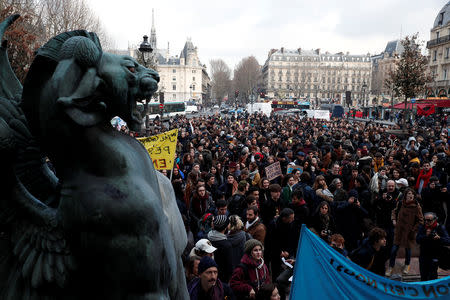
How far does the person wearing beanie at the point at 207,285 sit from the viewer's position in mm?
3682

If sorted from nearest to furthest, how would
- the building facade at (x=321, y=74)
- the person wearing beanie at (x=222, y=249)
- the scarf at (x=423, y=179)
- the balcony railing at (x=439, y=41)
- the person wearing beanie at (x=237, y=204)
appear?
the person wearing beanie at (x=222, y=249), the person wearing beanie at (x=237, y=204), the scarf at (x=423, y=179), the balcony railing at (x=439, y=41), the building facade at (x=321, y=74)

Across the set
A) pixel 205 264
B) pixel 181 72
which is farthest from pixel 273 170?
pixel 181 72

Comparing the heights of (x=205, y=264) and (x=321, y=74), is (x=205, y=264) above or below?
below

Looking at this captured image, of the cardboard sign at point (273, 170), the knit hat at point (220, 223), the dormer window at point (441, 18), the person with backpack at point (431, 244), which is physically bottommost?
the person with backpack at point (431, 244)

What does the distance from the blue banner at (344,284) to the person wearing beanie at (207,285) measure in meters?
0.75

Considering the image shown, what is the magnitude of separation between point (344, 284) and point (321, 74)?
129 m

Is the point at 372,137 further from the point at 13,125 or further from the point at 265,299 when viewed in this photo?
the point at 13,125

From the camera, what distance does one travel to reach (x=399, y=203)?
7.61m

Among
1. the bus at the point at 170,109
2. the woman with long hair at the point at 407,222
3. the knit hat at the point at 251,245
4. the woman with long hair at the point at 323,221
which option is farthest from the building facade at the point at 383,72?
the knit hat at the point at 251,245

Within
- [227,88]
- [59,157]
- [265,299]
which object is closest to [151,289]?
[59,157]

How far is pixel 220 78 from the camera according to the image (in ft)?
416

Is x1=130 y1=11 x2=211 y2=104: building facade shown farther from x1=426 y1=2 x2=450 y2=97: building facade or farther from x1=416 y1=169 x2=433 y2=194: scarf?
x1=416 y1=169 x2=433 y2=194: scarf

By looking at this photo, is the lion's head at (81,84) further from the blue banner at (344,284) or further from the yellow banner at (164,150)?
the yellow banner at (164,150)

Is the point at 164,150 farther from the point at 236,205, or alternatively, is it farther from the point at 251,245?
the point at 251,245
